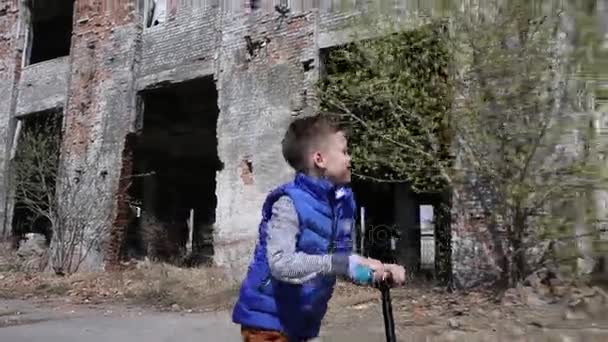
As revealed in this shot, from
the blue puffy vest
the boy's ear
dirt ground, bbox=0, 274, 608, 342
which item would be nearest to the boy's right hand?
the blue puffy vest

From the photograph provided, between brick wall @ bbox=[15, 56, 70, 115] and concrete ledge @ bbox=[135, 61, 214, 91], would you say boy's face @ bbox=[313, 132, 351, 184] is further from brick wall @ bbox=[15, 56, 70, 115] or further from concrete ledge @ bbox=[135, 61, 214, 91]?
brick wall @ bbox=[15, 56, 70, 115]

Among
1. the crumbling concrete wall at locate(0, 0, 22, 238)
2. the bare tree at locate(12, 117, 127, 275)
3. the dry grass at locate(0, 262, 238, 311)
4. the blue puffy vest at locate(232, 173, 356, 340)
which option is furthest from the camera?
the crumbling concrete wall at locate(0, 0, 22, 238)

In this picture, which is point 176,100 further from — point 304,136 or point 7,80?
point 304,136

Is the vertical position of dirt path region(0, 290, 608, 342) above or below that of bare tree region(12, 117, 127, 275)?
below

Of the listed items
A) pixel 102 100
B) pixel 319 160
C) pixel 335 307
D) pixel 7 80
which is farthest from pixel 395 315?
pixel 7 80

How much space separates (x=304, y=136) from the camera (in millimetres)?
2521

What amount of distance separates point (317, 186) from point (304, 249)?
223mm

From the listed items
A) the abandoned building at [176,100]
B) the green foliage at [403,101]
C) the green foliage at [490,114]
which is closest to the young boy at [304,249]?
the green foliage at [490,114]

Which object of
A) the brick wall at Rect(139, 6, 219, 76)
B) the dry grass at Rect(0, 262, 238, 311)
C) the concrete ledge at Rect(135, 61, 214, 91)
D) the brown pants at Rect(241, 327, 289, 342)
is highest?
the brick wall at Rect(139, 6, 219, 76)

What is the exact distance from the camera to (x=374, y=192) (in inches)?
593

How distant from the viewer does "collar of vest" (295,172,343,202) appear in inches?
96.6

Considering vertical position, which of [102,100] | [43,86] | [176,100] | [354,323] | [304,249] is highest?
[43,86]

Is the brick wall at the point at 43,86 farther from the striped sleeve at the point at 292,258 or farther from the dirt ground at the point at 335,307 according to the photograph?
the striped sleeve at the point at 292,258

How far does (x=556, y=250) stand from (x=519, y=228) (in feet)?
4.15
